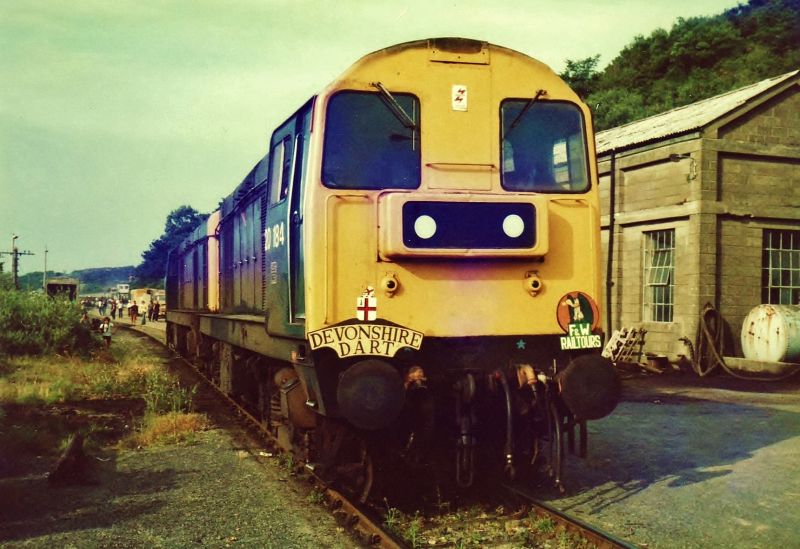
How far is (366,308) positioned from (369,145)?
1.23m

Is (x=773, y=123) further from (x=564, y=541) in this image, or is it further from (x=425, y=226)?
(x=564, y=541)

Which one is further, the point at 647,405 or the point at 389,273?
the point at 647,405

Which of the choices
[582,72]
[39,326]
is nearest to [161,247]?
[582,72]

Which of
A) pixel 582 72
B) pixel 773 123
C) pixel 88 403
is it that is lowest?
pixel 88 403

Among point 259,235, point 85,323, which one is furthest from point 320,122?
point 85,323

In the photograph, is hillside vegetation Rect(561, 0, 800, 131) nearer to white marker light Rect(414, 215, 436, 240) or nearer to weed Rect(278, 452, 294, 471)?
weed Rect(278, 452, 294, 471)

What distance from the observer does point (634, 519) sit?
19.4ft

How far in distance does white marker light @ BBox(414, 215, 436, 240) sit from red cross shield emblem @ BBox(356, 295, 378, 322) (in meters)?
0.58

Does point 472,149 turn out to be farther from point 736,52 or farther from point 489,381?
point 736,52

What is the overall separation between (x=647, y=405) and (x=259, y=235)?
6.62 metres

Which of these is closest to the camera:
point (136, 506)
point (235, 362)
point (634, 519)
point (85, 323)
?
point (634, 519)

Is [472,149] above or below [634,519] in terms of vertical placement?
above

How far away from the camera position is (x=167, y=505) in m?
6.42

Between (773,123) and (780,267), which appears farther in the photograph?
(773,123)
